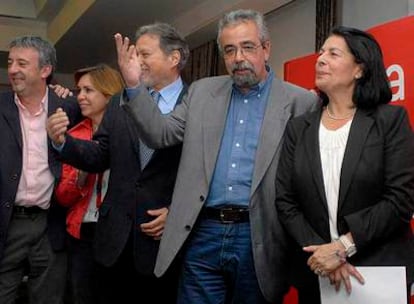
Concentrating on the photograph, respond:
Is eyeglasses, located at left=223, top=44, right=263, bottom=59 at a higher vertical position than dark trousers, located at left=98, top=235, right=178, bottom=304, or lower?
higher

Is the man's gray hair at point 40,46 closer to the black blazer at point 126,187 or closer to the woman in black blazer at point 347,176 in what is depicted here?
the black blazer at point 126,187

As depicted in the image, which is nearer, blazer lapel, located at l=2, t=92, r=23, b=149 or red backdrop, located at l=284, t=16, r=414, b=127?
red backdrop, located at l=284, t=16, r=414, b=127

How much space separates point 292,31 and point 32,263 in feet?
10.0

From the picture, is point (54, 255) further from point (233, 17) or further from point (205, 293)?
point (233, 17)

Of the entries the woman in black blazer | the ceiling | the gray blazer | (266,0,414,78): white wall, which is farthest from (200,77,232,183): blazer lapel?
the ceiling

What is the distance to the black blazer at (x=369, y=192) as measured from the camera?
5.05ft

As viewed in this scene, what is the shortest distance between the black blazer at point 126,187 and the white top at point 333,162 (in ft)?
2.10

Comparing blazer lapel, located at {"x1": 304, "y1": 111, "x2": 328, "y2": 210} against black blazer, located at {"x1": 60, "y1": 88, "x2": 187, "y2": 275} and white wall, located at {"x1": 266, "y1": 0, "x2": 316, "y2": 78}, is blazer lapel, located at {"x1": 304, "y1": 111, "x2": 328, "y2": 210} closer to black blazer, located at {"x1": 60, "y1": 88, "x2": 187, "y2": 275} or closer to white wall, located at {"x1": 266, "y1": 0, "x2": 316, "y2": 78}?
black blazer, located at {"x1": 60, "y1": 88, "x2": 187, "y2": 275}

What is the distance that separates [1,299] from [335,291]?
1.52 metres

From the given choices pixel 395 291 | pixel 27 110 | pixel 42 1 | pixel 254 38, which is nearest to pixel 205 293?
pixel 395 291

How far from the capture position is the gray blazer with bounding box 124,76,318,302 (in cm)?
175

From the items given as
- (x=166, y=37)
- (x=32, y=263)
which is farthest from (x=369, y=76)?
(x=32, y=263)

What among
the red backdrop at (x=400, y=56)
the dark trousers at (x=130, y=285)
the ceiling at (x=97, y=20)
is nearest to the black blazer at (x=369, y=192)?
the red backdrop at (x=400, y=56)

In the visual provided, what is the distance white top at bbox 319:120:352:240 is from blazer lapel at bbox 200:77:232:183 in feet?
1.18
